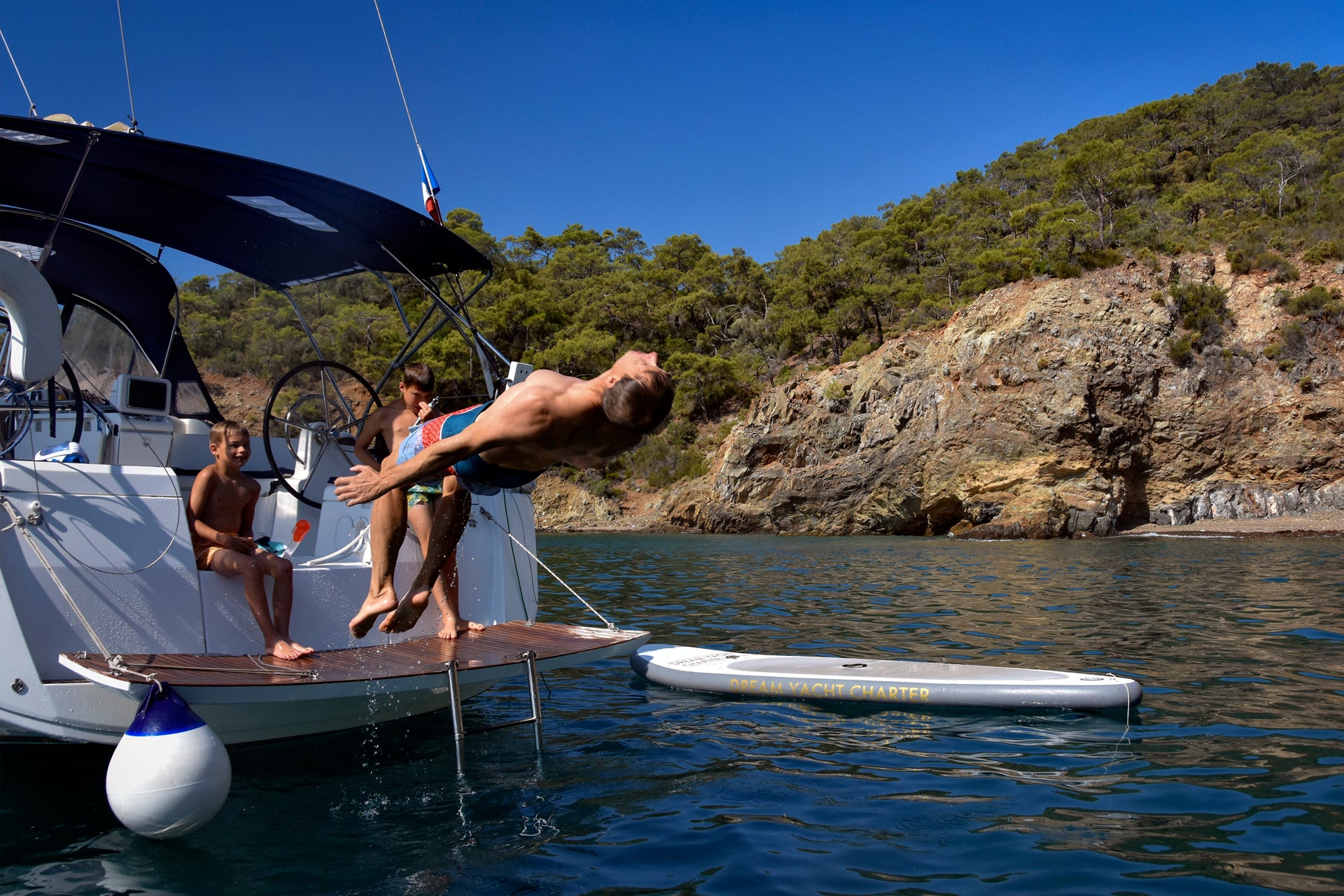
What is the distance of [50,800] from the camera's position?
15.4ft

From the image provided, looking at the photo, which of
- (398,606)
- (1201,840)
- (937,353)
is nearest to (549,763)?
(398,606)

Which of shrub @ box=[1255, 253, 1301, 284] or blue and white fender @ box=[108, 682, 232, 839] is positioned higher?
shrub @ box=[1255, 253, 1301, 284]

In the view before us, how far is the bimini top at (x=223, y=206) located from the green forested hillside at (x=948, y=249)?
31.8 metres

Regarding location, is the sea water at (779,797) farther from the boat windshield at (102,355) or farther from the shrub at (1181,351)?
the shrub at (1181,351)

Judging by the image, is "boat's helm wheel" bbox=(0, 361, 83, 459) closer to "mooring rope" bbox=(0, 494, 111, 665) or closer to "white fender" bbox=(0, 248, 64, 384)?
"white fender" bbox=(0, 248, 64, 384)

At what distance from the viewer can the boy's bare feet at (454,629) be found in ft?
20.3

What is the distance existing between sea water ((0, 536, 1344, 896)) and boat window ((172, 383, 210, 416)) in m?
3.76

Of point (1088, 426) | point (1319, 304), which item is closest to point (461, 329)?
point (1088, 426)

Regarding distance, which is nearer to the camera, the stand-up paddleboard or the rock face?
the stand-up paddleboard

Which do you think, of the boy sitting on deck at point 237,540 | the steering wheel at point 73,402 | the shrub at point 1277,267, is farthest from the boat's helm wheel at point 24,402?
the shrub at point 1277,267

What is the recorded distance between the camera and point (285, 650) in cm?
529

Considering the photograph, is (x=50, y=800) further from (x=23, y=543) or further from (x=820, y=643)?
(x=820, y=643)

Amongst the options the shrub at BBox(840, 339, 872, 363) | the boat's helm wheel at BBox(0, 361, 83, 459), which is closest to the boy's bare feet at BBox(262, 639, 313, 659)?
the boat's helm wheel at BBox(0, 361, 83, 459)

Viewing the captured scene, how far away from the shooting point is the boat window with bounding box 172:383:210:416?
27.1 feet
